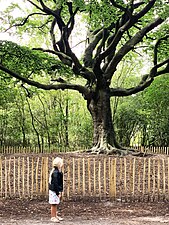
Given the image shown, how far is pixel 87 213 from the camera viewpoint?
7.70m

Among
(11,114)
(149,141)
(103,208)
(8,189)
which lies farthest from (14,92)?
(103,208)

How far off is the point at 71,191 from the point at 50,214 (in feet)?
5.13

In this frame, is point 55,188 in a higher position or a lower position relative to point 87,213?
higher

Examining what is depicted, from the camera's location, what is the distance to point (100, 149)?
15.4 metres

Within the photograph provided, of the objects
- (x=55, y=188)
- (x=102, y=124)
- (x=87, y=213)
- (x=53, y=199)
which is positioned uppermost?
(x=102, y=124)

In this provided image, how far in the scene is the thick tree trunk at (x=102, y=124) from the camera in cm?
1595

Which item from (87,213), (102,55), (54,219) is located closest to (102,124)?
(102,55)

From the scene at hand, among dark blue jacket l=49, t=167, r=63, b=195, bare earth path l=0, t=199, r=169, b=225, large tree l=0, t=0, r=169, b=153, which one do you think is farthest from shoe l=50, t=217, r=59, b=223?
large tree l=0, t=0, r=169, b=153

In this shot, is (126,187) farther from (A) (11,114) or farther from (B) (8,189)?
(A) (11,114)

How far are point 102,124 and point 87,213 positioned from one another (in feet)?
29.0

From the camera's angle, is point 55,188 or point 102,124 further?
point 102,124

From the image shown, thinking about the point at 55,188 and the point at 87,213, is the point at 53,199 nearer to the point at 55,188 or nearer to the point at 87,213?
the point at 55,188

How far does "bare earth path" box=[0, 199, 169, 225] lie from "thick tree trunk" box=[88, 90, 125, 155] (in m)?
7.20

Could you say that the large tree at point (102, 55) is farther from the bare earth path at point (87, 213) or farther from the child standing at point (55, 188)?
the child standing at point (55, 188)
